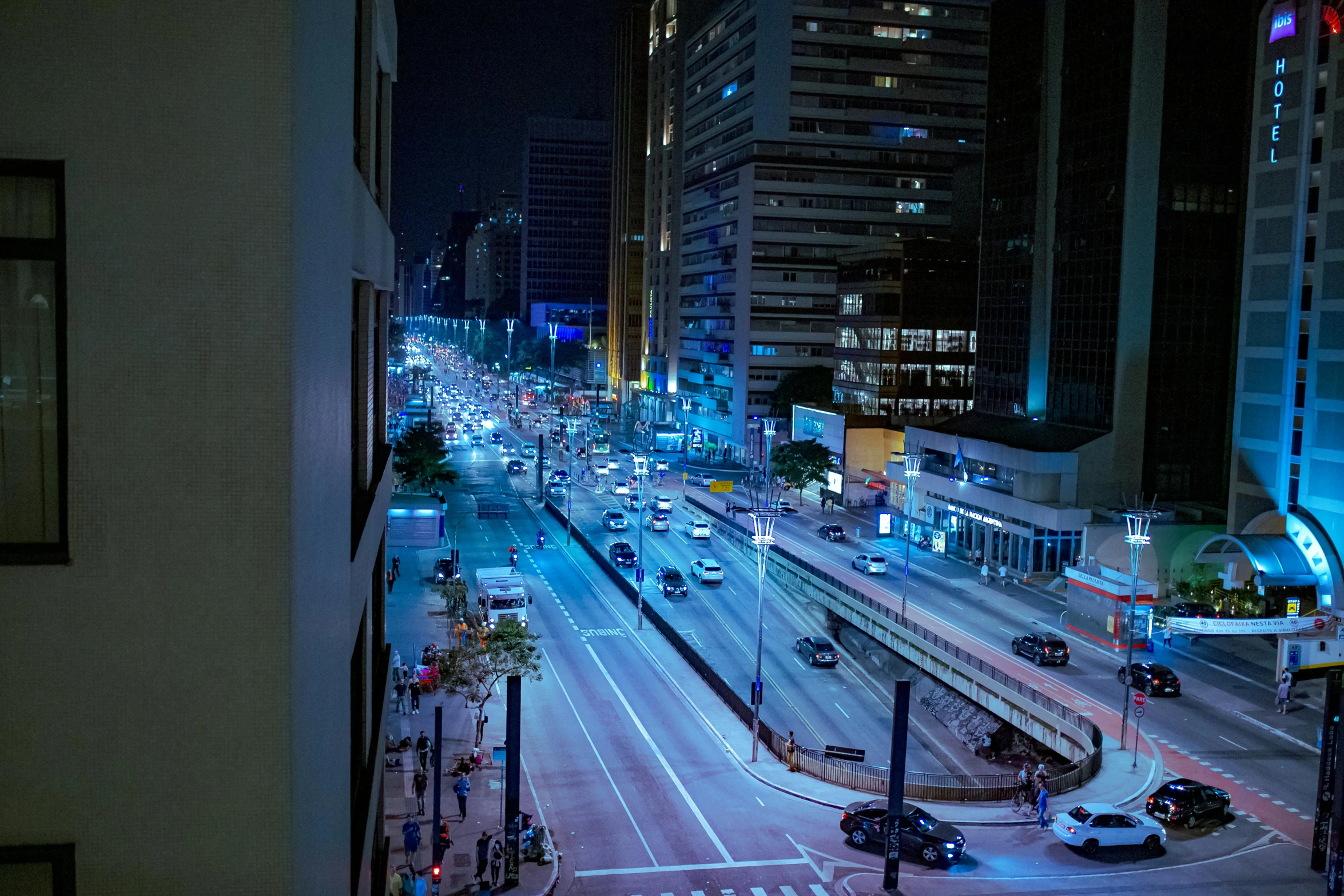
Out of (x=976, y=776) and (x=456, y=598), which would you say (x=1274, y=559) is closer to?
(x=976, y=776)

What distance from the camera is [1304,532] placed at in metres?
54.5

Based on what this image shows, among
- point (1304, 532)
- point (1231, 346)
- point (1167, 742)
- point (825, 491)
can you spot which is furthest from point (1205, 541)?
point (825, 491)

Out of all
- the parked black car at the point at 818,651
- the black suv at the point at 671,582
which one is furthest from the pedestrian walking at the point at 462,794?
the black suv at the point at 671,582

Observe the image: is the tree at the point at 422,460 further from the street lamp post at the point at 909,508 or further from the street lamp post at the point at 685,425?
the street lamp post at the point at 685,425

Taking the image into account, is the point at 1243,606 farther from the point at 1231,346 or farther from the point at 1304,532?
the point at 1231,346

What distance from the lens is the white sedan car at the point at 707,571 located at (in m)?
65.4

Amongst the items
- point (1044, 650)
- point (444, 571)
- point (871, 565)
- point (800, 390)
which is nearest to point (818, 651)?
point (1044, 650)

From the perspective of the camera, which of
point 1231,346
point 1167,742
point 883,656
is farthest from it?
point 1231,346

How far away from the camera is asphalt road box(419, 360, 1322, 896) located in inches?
1104

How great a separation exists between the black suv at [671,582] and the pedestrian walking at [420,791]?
3002 cm

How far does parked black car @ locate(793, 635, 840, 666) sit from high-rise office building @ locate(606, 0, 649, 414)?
116328 millimetres

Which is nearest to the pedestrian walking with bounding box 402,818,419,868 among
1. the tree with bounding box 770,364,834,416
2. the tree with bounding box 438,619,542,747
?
the tree with bounding box 438,619,542,747

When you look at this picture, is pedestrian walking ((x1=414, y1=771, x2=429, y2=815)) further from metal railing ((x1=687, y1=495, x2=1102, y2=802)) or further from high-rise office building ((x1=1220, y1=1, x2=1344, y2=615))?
high-rise office building ((x1=1220, y1=1, x2=1344, y2=615))

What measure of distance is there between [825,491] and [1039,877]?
6562cm
